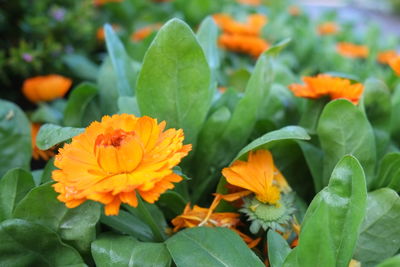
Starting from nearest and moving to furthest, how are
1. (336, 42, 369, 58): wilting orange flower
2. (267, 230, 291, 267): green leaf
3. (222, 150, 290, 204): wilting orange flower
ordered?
(267, 230, 291, 267): green leaf, (222, 150, 290, 204): wilting orange flower, (336, 42, 369, 58): wilting orange flower

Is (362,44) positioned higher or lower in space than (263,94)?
lower

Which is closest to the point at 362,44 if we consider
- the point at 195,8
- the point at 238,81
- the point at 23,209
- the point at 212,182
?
the point at 195,8

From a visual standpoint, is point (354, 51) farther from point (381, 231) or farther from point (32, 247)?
point (32, 247)

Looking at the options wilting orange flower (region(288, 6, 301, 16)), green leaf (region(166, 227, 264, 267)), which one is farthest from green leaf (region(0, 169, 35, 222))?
wilting orange flower (region(288, 6, 301, 16))

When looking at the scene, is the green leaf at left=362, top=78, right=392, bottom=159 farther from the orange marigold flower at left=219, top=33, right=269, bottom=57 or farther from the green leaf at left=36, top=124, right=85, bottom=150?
the orange marigold flower at left=219, top=33, right=269, bottom=57

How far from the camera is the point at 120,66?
4.17ft

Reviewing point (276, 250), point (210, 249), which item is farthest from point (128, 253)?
point (276, 250)

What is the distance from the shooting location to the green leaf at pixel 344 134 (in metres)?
1.04

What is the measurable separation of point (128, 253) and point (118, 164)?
7.8 inches

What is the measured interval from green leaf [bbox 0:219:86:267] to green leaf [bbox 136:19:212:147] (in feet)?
1.10

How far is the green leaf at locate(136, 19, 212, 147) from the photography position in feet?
3.31

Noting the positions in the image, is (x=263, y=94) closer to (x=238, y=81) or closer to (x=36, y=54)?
(x=238, y=81)

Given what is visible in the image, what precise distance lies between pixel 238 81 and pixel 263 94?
0.47 m

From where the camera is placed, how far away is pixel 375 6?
10.6m
